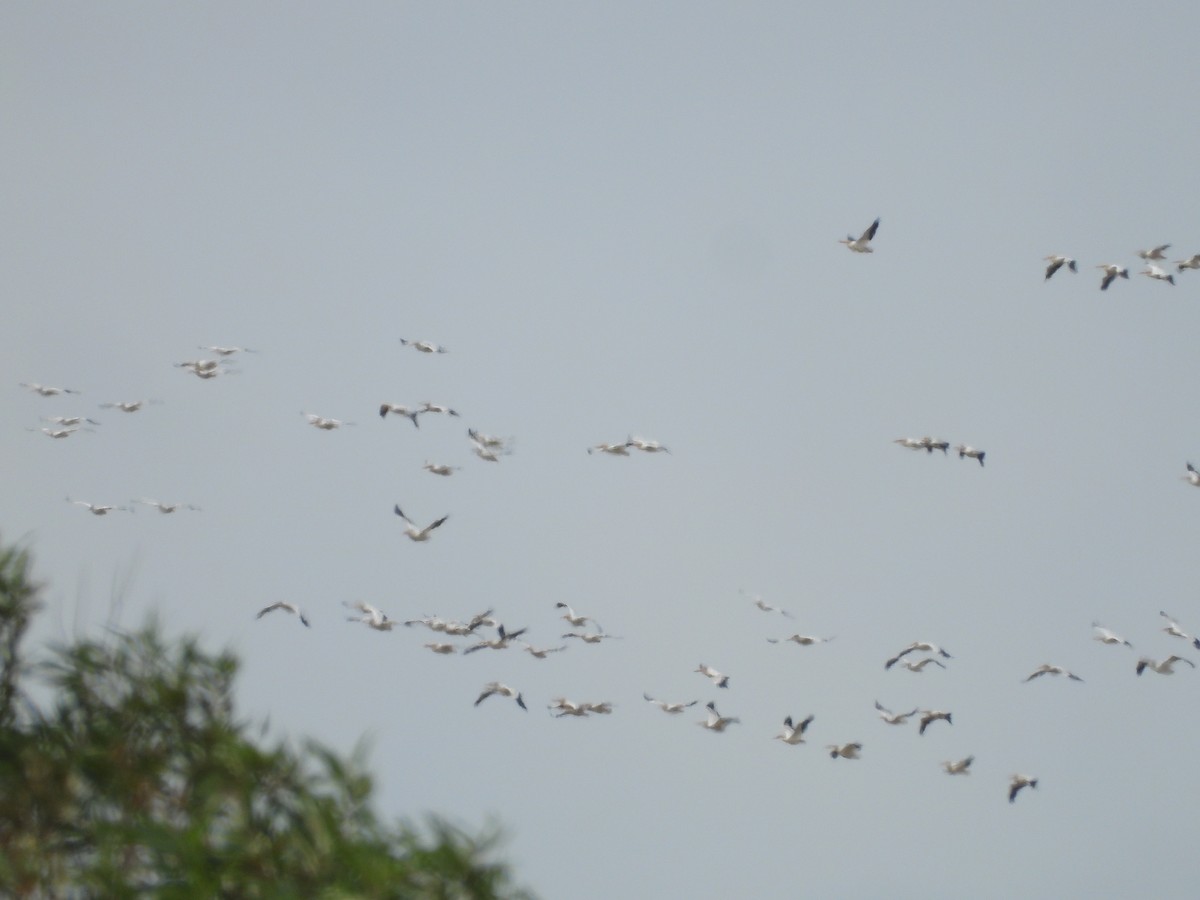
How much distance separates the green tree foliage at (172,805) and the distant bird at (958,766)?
106 ft

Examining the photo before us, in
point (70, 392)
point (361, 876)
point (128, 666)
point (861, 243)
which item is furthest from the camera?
point (70, 392)

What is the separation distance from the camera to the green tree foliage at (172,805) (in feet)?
87.3

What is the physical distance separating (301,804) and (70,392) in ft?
121

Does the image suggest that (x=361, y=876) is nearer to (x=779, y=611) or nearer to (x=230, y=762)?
(x=230, y=762)

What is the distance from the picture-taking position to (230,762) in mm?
28188

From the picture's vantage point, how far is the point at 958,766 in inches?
2295

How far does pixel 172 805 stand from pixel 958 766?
112ft

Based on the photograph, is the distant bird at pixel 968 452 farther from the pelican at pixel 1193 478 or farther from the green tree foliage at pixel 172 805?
the green tree foliage at pixel 172 805

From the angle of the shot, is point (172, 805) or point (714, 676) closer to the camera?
point (172, 805)

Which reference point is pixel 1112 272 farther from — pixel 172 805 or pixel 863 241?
pixel 172 805

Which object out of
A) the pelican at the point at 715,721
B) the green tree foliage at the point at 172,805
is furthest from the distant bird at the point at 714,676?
the green tree foliage at the point at 172,805

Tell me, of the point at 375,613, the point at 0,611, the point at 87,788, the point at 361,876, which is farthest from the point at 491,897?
the point at 375,613

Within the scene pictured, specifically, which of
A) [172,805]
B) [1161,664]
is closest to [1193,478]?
[1161,664]

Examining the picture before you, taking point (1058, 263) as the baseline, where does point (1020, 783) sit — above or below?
below
